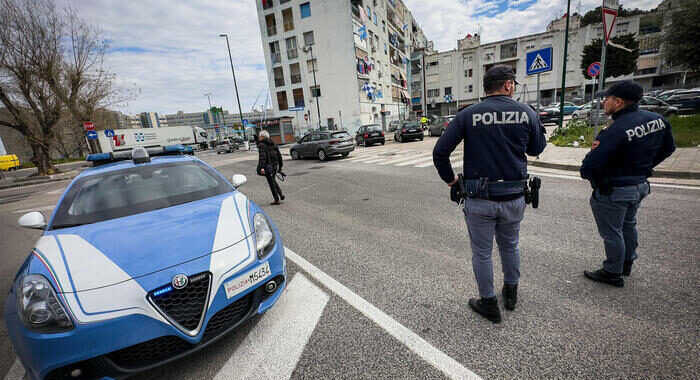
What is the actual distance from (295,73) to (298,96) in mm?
2753

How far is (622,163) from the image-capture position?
2408 mm

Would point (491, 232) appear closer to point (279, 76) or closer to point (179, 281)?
point (179, 281)

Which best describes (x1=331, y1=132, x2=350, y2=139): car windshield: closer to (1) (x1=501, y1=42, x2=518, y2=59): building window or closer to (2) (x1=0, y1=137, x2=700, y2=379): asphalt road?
(2) (x1=0, y1=137, x2=700, y2=379): asphalt road

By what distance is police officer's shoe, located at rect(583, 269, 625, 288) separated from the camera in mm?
2545

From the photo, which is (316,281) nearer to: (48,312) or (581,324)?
(48,312)

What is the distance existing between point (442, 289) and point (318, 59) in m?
35.7

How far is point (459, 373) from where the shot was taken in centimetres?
178

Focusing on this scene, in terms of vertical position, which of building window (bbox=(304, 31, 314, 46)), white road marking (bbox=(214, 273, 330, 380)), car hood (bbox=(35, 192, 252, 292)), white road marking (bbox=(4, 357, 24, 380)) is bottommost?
white road marking (bbox=(214, 273, 330, 380))

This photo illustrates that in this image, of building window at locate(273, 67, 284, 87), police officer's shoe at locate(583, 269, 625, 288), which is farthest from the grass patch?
building window at locate(273, 67, 284, 87)

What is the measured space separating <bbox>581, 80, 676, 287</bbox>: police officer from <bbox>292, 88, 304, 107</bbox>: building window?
3550 cm

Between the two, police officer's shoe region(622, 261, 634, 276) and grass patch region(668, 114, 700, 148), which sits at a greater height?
grass patch region(668, 114, 700, 148)

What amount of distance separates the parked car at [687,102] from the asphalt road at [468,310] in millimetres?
19773

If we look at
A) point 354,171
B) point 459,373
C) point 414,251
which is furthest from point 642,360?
point 354,171

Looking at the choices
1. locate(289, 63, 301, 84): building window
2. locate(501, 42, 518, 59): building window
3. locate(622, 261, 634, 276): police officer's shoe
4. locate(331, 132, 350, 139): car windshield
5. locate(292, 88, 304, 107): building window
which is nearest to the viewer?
locate(622, 261, 634, 276): police officer's shoe
